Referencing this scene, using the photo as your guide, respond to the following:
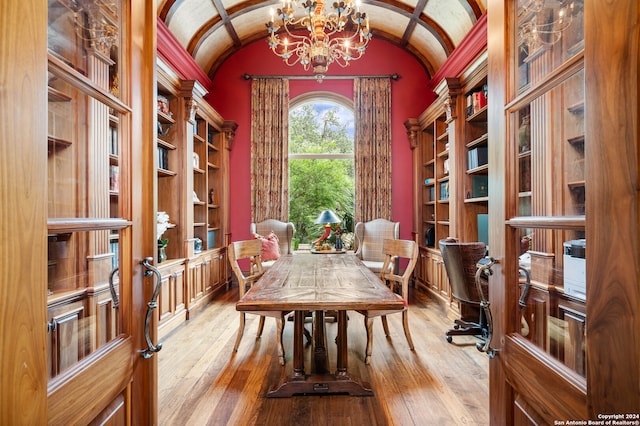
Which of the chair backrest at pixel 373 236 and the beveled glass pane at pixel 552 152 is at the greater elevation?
the beveled glass pane at pixel 552 152

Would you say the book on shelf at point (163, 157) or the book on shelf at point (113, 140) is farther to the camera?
the book on shelf at point (163, 157)

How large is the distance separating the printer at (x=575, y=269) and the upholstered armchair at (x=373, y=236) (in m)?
4.39

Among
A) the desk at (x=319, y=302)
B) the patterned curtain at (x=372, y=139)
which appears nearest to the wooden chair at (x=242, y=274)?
the desk at (x=319, y=302)

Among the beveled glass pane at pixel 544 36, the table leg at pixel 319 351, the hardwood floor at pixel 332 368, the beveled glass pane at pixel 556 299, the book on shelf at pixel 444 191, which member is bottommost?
the hardwood floor at pixel 332 368

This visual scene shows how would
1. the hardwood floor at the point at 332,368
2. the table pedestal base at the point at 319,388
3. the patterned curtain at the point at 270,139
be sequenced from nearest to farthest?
the hardwood floor at the point at 332,368 < the table pedestal base at the point at 319,388 < the patterned curtain at the point at 270,139

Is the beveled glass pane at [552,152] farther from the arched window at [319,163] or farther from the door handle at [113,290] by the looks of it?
the arched window at [319,163]

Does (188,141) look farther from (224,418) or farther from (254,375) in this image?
(224,418)

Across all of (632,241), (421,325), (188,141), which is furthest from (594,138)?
(188,141)

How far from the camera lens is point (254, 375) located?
2.58m

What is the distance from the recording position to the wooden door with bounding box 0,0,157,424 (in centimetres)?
59

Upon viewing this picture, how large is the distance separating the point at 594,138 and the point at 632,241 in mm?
211

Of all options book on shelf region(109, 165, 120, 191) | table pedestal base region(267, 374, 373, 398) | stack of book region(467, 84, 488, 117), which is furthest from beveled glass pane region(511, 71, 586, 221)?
stack of book region(467, 84, 488, 117)

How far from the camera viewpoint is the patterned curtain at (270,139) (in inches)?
228

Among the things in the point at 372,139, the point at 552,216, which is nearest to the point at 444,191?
the point at 372,139
